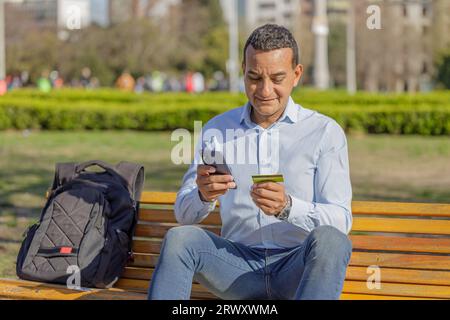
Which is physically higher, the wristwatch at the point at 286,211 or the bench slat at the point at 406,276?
the wristwatch at the point at 286,211

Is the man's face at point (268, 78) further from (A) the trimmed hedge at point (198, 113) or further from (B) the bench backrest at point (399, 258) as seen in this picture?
(A) the trimmed hedge at point (198, 113)

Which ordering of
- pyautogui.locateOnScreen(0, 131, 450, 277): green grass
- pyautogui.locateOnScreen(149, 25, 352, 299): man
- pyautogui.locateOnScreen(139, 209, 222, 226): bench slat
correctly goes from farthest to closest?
pyautogui.locateOnScreen(0, 131, 450, 277): green grass → pyautogui.locateOnScreen(139, 209, 222, 226): bench slat → pyautogui.locateOnScreen(149, 25, 352, 299): man

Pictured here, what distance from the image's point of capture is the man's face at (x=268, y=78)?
11.5 ft

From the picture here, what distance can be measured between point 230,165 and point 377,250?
818 mm

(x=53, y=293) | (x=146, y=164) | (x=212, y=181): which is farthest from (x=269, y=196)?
(x=146, y=164)

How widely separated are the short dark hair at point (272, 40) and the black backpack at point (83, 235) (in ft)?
3.32

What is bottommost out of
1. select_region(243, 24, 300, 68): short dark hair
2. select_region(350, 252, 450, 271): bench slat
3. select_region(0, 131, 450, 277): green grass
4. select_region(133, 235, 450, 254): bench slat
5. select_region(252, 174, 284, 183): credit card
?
select_region(0, 131, 450, 277): green grass

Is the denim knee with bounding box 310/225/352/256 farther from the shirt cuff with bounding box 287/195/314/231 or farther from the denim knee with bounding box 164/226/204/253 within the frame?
the denim knee with bounding box 164/226/204/253

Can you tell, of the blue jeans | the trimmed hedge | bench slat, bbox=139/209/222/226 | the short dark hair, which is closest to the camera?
the blue jeans

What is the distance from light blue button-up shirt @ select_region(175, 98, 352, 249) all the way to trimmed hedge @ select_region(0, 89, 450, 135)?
559 inches

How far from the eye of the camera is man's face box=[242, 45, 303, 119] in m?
3.50

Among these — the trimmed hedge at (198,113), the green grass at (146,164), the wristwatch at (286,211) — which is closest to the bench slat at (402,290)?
the wristwatch at (286,211)

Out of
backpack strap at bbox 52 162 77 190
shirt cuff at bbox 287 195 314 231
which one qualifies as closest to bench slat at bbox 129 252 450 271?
shirt cuff at bbox 287 195 314 231

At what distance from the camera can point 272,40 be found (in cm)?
349
